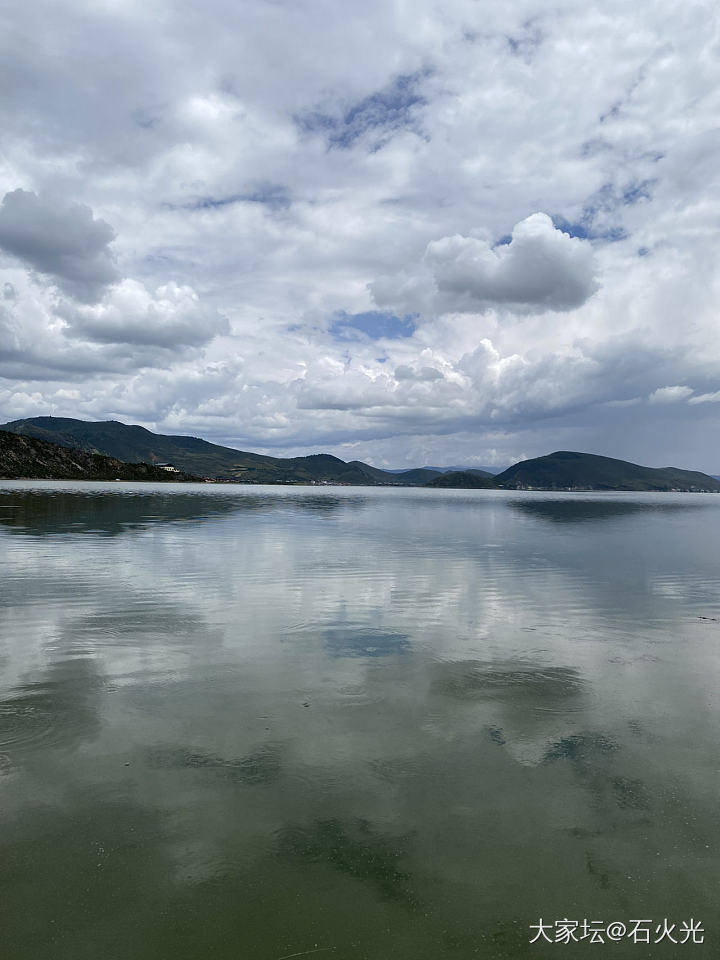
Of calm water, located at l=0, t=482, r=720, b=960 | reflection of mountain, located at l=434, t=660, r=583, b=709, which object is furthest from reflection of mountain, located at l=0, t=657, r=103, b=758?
reflection of mountain, located at l=434, t=660, r=583, b=709

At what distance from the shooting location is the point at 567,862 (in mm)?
8461

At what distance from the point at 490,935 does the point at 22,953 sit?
5697mm

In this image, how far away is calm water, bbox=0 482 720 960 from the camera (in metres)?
7.28

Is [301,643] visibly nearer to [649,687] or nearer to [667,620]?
[649,687]

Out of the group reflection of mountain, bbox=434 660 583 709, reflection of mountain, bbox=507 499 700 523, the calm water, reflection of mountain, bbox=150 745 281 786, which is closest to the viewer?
the calm water

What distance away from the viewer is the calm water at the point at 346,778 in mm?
7281

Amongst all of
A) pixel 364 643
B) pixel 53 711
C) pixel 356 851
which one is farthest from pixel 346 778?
pixel 364 643

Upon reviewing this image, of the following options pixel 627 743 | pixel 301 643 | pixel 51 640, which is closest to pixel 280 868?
pixel 627 743

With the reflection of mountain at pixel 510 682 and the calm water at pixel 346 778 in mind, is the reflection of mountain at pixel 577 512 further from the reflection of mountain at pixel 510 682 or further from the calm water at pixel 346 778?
the reflection of mountain at pixel 510 682

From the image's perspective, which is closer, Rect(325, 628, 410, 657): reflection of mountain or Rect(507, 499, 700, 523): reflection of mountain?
Rect(325, 628, 410, 657): reflection of mountain

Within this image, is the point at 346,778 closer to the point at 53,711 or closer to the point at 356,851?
the point at 356,851

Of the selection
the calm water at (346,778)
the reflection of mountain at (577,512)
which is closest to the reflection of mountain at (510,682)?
the calm water at (346,778)

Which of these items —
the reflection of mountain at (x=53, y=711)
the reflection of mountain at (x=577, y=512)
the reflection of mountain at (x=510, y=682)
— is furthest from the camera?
the reflection of mountain at (x=577, y=512)

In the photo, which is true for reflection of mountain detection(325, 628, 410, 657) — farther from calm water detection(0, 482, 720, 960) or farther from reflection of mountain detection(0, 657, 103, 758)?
reflection of mountain detection(0, 657, 103, 758)
